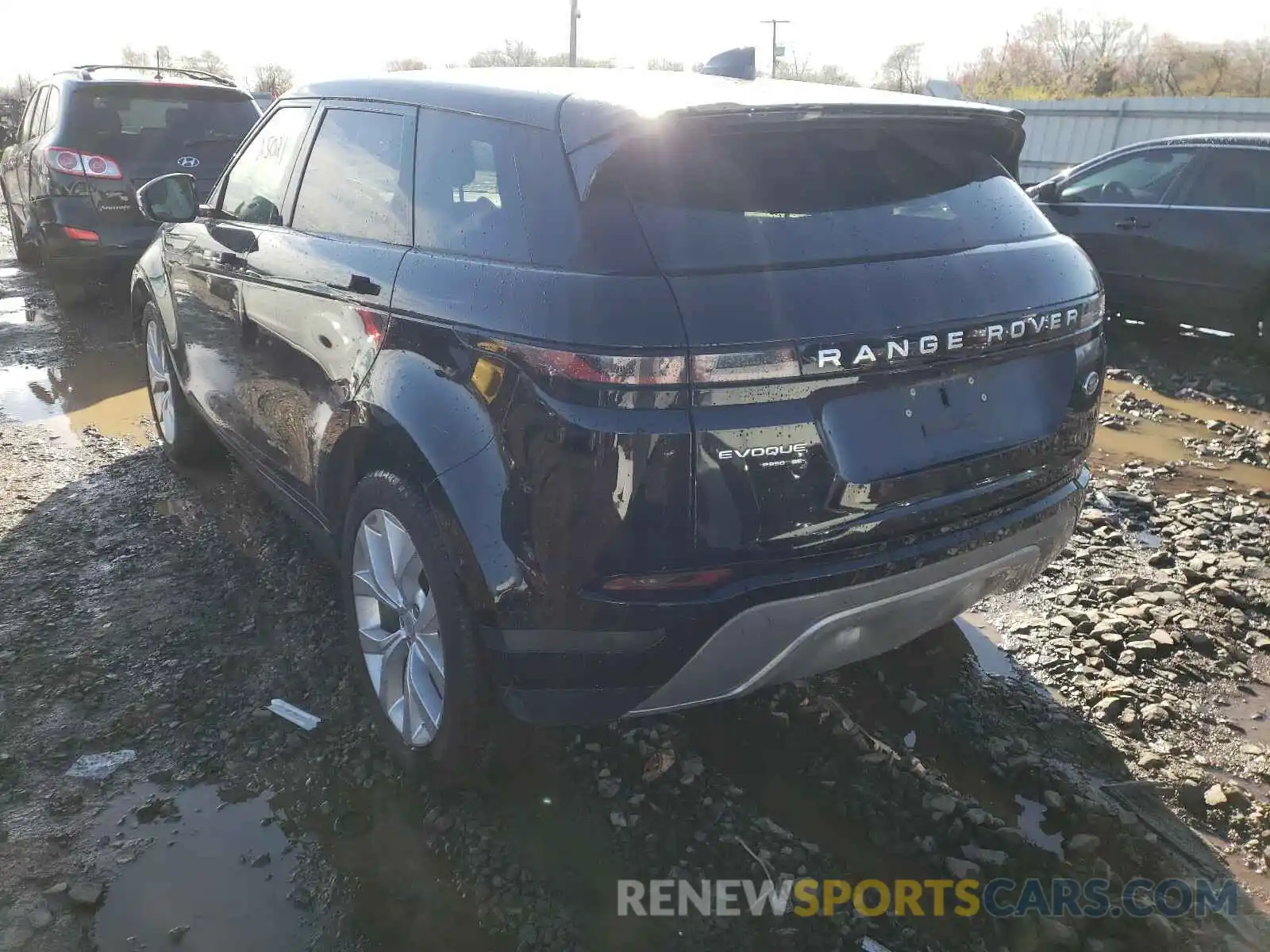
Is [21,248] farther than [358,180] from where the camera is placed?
Yes

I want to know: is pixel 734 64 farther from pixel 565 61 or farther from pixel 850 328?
pixel 565 61

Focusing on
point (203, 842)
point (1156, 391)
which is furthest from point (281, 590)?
point (1156, 391)

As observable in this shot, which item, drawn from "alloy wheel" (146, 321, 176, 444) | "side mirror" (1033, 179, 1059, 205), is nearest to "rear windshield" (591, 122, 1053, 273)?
"alloy wheel" (146, 321, 176, 444)

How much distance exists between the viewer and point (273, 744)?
2779 millimetres

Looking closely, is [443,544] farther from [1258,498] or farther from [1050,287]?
[1258,498]

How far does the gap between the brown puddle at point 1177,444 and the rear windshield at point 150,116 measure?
22.7ft

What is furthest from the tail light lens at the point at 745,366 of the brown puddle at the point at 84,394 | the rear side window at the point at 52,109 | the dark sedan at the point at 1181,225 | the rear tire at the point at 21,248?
the rear tire at the point at 21,248

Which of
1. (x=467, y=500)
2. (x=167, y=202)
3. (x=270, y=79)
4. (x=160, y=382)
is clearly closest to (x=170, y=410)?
(x=160, y=382)

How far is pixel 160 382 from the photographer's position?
4.86 m

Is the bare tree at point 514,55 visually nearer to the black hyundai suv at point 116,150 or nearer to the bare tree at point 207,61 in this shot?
the bare tree at point 207,61

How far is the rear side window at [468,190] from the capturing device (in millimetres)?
2215

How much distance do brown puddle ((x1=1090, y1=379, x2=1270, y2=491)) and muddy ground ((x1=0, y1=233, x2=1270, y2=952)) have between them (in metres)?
1.08

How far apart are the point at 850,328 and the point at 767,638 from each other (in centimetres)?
68

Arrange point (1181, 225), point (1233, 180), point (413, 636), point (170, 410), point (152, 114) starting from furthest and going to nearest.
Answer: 1. point (152, 114)
2. point (1181, 225)
3. point (1233, 180)
4. point (170, 410)
5. point (413, 636)
